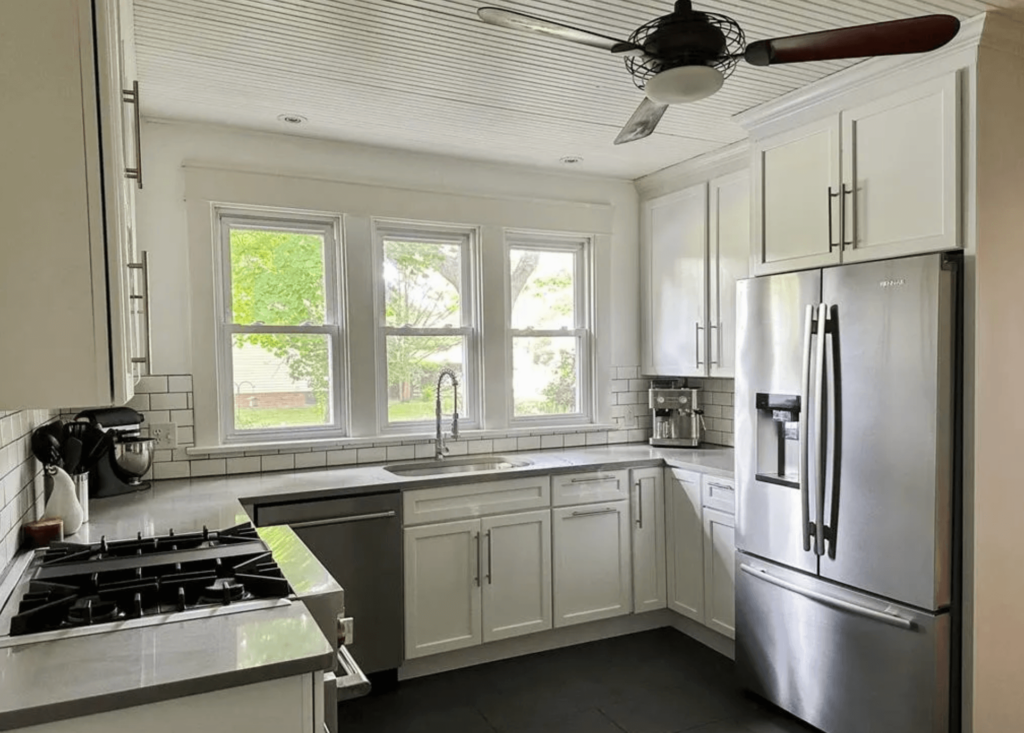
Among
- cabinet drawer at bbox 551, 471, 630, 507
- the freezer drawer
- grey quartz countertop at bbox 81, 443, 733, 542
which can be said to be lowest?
the freezer drawer

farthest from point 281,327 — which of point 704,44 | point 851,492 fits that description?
point 851,492

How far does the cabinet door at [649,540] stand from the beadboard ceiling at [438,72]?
1689 millimetres

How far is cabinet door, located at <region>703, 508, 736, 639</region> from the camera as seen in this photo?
3076 millimetres

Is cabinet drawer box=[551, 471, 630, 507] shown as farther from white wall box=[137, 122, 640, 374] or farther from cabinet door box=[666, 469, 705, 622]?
white wall box=[137, 122, 640, 374]

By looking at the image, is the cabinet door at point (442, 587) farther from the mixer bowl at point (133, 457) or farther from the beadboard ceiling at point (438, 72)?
the beadboard ceiling at point (438, 72)

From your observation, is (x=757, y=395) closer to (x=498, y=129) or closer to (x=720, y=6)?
(x=720, y=6)

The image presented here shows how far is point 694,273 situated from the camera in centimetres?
370

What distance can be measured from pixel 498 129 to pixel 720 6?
130 cm

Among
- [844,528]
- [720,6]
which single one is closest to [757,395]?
[844,528]

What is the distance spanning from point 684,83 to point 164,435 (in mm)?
2598

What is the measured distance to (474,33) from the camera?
2.19m

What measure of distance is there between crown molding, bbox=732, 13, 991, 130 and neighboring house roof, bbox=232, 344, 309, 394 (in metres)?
2.38

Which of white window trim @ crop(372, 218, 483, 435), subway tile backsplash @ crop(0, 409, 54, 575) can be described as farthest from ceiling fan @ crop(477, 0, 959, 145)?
white window trim @ crop(372, 218, 483, 435)

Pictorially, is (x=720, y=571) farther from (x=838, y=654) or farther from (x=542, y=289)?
(x=542, y=289)
